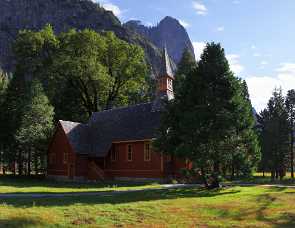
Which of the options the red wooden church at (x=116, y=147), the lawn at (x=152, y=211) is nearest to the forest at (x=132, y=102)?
the red wooden church at (x=116, y=147)

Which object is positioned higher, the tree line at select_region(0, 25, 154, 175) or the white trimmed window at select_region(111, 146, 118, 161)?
the tree line at select_region(0, 25, 154, 175)

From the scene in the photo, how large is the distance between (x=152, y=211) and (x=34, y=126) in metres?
32.1

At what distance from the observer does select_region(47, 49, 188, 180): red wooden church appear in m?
44.1

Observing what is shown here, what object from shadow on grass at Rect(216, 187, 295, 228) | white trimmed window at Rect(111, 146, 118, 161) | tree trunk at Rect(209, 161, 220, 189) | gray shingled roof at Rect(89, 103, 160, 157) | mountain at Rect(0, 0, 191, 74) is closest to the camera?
shadow on grass at Rect(216, 187, 295, 228)

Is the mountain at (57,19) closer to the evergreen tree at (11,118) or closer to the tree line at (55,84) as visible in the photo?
the tree line at (55,84)

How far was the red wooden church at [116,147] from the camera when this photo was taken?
44094mm

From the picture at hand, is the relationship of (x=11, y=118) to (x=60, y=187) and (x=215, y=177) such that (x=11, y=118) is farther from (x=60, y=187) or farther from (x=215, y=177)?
(x=215, y=177)

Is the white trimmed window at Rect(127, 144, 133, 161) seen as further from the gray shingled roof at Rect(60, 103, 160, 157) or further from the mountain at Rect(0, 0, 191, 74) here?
the mountain at Rect(0, 0, 191, 74)

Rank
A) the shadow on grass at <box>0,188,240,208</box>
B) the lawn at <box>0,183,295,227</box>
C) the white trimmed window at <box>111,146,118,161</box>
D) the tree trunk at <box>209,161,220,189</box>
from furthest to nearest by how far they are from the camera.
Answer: the white trimmed window at <box>111,146,118,161</box>, the tree trunk at <box>209,161,220,189</box>, the shadow on grass at <box>0,188,240,208</box>, the lawn at <box>0,183,295,227</box>

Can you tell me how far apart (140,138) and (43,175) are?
17113 mm

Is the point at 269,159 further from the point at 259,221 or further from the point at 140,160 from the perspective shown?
the point at 259,221

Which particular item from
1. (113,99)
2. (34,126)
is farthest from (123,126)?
(113,99)

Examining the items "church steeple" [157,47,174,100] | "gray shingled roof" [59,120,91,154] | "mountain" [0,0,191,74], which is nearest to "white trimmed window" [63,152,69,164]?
A: "gray shingled roof" [59,120,91,154]

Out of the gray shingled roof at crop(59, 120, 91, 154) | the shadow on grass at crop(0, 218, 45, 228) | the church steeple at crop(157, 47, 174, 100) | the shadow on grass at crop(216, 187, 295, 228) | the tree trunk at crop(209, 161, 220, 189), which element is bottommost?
the shadow on grass at crop(216, 187, 295, 228)
